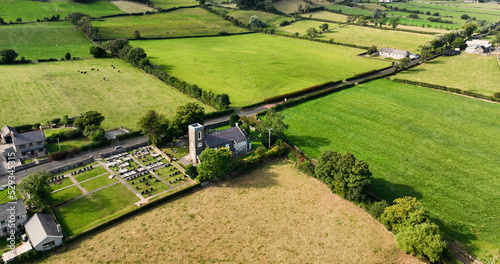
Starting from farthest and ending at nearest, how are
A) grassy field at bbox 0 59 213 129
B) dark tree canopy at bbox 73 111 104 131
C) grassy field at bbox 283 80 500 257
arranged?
grassy field at bbox 0 59 213 129 < dark tree canopy at bbox 73 111 104 131 < grassy field at bbox 283 80 500 257

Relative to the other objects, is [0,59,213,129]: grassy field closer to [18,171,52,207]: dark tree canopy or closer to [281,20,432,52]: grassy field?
[18,171,52,207]: dark tree canopy

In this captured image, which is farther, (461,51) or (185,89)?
(461,51)

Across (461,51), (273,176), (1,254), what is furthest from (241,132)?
(461,51)

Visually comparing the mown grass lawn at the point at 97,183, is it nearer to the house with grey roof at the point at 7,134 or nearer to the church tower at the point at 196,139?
Answer: the church tower at the point at 196,139

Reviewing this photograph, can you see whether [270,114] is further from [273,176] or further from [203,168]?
[203,168]

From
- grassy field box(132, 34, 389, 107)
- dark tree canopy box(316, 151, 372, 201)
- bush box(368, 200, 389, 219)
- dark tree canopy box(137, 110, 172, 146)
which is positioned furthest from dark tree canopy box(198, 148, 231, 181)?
grassy field box(132, 34, 389, 107)

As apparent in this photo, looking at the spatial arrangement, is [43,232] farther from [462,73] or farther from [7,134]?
[462,73]
